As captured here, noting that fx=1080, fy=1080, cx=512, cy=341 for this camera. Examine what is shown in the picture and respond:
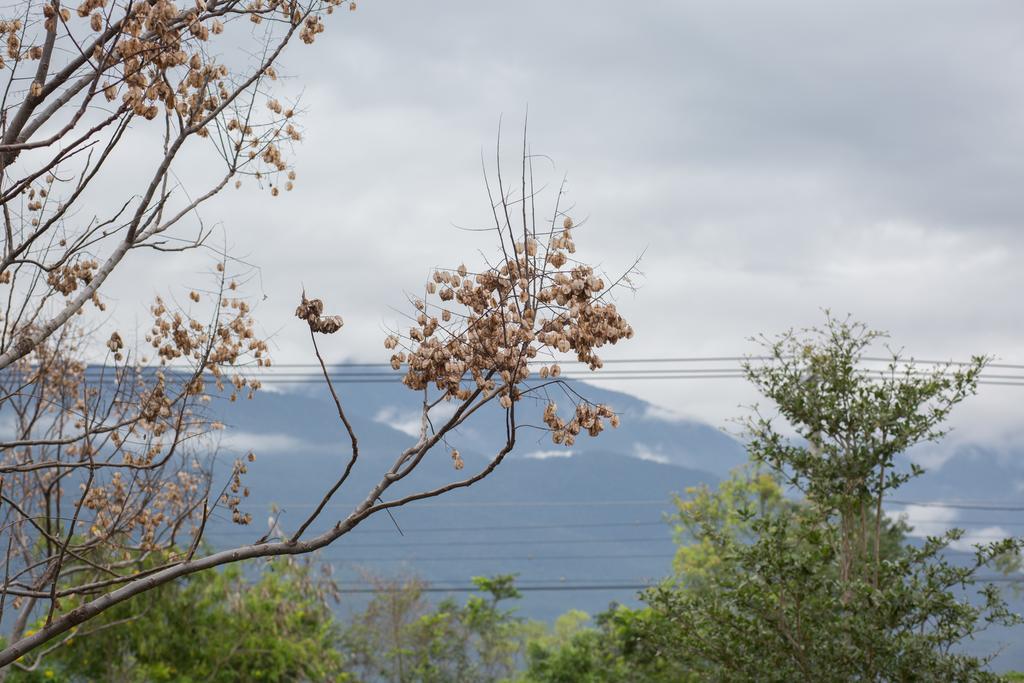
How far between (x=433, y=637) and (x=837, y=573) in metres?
11.4

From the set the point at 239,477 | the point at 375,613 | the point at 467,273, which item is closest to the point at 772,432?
the point at 239,477

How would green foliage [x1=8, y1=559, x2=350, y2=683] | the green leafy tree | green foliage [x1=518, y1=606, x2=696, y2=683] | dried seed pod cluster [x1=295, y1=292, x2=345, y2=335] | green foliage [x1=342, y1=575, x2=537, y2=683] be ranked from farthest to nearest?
green foliage [x1=342, y1=575, x2=537, y2=683], green foliage [x1=518, y1=606, x2=696, y2=683], green foliage [x1=8, y1=559, x2=350, y2=683], the green leafy tree, dried seed pod cluster [x1=295, y1=292, x2=345, y2=335]

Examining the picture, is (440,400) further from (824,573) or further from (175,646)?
(175,646)

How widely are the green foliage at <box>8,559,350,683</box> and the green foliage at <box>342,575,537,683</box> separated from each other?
4.80 m

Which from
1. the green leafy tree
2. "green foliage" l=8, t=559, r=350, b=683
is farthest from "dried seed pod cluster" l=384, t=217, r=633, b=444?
"green foliage" l=8, t=559, r=350, b=683

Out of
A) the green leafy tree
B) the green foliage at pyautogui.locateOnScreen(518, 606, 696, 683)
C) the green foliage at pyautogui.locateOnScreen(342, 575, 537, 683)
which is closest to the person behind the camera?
the green leafy tree

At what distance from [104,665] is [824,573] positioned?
883 centimetres

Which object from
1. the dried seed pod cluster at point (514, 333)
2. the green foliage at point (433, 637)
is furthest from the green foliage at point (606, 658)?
the dried seed pod cluster at point (514, 333)

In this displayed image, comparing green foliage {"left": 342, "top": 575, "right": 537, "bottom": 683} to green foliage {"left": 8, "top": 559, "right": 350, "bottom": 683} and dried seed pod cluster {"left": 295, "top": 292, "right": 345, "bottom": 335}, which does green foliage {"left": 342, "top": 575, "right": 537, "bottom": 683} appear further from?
dried seed pod cluster {"left": 295, "top": 292, "right": 345, "bottom": 335}

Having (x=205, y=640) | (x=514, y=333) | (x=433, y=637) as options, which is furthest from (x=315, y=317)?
(x=433, y=637)

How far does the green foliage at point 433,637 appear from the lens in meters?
18.6

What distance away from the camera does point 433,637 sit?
18.9 meters

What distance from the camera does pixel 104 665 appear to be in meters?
12.9

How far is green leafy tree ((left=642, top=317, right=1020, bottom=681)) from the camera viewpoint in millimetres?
7945
